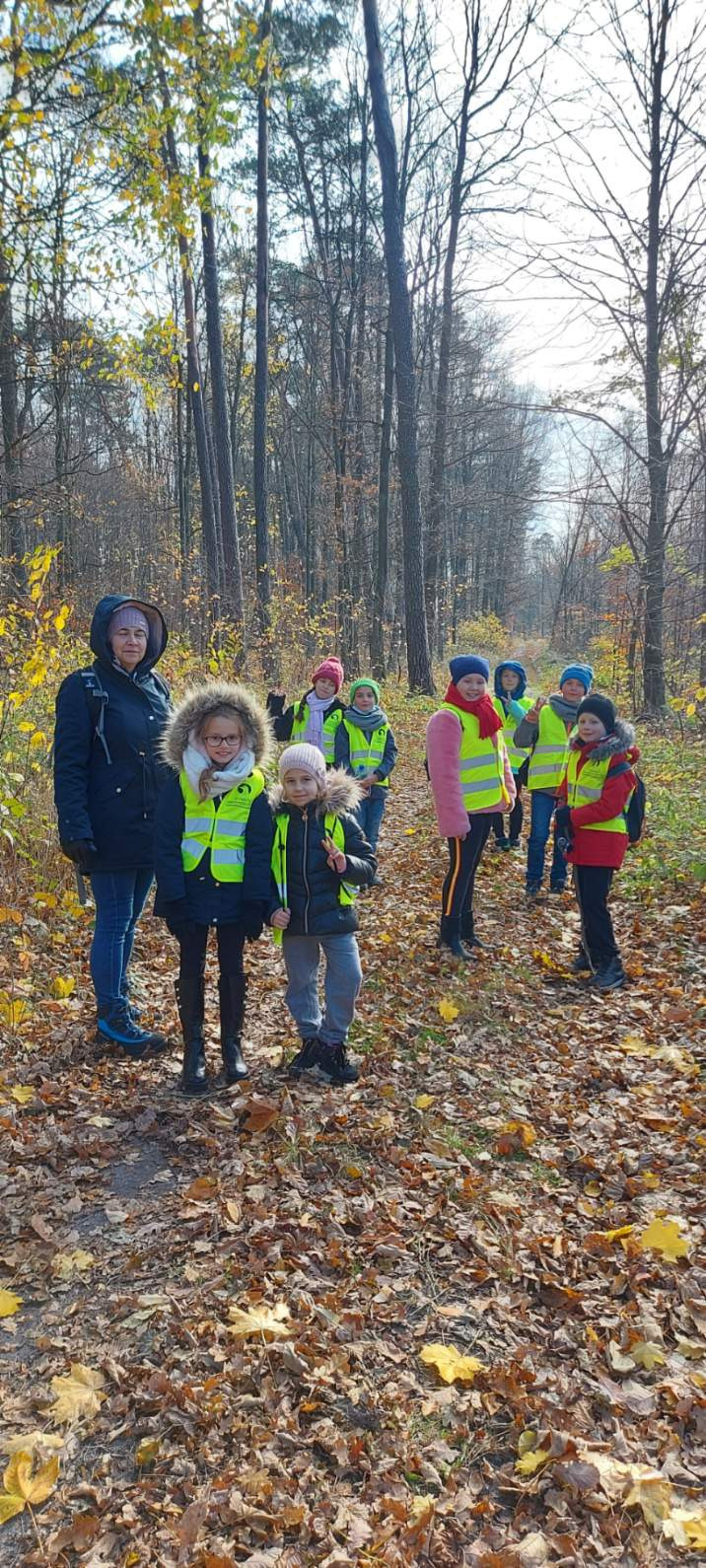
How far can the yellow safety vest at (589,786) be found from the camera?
5641 mm

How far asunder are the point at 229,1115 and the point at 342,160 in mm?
23610

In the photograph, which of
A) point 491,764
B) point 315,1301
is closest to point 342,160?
point 491,764

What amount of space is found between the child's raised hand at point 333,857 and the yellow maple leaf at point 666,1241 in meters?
2.03

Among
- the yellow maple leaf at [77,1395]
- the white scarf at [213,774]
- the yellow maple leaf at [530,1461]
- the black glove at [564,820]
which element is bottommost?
the yellow maple leaf at [530,1461]

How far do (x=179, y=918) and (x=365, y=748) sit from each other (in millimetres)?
3899

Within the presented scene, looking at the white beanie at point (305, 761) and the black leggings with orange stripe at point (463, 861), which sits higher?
the white beanie at point (305, 761)

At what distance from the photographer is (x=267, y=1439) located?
248cm

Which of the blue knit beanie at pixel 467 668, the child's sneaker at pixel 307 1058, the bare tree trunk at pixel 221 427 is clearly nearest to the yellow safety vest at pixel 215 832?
the child's sneaker at pixel 307 1058

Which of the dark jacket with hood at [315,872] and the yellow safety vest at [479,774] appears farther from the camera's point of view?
the yellow safety vest at [479,774]

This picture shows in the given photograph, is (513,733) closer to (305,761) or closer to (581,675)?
(581,675)

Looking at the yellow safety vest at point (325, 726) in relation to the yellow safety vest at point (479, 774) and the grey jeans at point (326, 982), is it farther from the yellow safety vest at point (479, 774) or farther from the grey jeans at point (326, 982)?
the grey jeans at point (326, 982)

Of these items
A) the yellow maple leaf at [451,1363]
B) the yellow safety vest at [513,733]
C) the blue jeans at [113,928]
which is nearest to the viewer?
the yellow maple leaf at [451,1363]

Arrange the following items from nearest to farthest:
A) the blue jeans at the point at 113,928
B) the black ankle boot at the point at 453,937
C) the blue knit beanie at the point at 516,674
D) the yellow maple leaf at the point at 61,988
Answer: the blue jeans at the point at 113,928 < the yellow maple leaf at the point at 61,988 < the black ankle boot at the point at 453,937 < the blue knit beanie at the point at 516,674

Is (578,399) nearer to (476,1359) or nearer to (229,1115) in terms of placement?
(229,1115)
